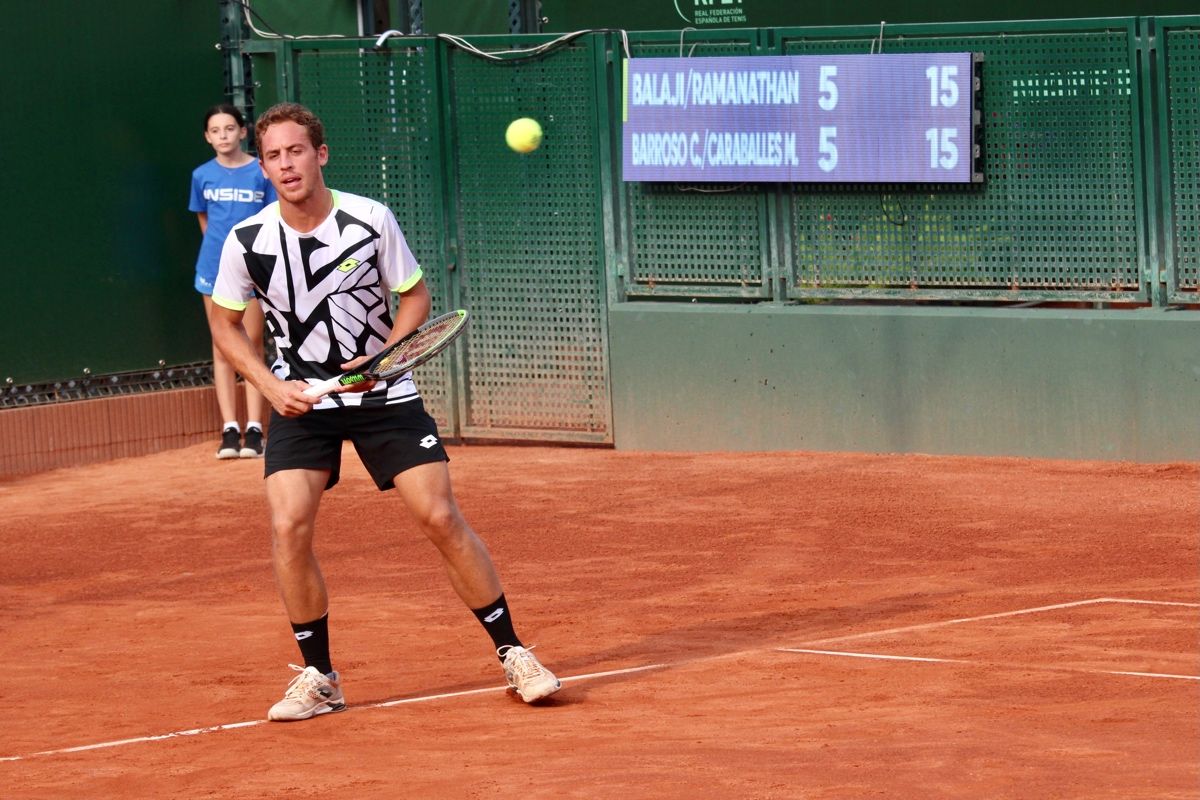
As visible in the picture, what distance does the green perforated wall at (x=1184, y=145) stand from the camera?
9.93 metres

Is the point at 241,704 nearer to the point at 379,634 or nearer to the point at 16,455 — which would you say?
the point at 379,634

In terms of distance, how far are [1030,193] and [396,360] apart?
17.6 ft

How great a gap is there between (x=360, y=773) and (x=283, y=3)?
9267mm

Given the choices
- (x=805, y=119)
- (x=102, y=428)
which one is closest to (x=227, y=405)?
(x=102, y=428)

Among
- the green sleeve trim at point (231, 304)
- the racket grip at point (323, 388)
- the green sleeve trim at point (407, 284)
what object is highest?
the green sleeve trim at point (407, 284)

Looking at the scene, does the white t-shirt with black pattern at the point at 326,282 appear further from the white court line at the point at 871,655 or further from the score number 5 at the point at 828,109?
the score number 5 at the point at 828,109

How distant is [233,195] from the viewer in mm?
11648

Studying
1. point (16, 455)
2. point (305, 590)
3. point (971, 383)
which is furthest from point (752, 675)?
point (16, 455)

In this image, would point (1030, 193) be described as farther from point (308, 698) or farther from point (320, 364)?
point (308, 698)

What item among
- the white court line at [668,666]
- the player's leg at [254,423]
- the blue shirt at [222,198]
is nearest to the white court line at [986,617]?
the white court line at [668,666]

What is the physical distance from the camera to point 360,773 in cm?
526

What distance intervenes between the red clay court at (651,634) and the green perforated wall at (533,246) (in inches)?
19.3

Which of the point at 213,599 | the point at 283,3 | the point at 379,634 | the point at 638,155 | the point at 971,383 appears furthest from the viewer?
the point at 283,3

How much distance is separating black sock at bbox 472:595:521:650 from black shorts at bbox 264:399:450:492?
1.59 feet
